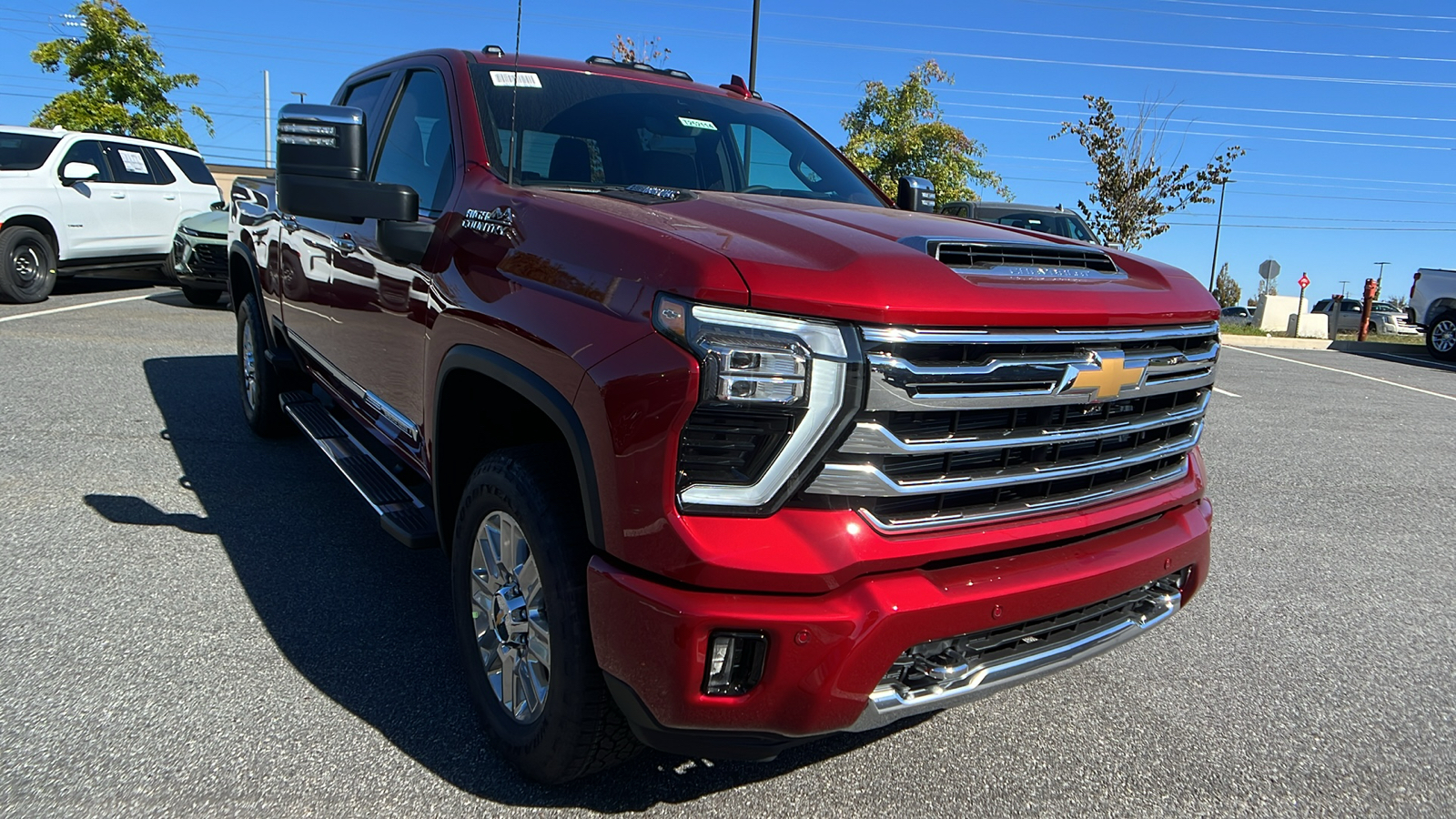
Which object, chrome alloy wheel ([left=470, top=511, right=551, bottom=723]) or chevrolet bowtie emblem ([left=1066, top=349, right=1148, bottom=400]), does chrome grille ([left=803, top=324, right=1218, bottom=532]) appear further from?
chrome alloy wheel ([left=470, top=511, right=551, bottom=723])

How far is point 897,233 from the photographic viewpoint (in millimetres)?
2494

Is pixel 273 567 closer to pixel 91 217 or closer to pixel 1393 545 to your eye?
pixel 1393 545

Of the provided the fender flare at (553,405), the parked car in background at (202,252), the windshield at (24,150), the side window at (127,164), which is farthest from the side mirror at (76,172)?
the fender flare at (553,405)

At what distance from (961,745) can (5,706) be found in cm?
270

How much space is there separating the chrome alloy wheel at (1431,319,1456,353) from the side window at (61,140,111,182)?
20.0 meters

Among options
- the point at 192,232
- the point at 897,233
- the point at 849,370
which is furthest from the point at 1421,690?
the point at 192,232

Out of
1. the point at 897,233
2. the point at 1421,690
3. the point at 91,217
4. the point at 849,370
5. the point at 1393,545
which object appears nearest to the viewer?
the point at 849,370

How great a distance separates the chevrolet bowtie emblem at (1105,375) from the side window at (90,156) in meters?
12.7

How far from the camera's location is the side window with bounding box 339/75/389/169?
4020mm

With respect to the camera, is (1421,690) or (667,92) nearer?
(1421,690)

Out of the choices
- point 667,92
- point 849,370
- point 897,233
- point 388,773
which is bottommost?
point 388,773

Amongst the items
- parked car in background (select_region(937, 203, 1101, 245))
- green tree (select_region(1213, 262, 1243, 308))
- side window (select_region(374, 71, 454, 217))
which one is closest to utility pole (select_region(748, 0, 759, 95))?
parked car in background (select_region(937, 203, 1101, 245))

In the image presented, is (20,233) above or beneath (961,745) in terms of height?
above

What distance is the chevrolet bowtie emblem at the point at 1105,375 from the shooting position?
2236 millimetres
